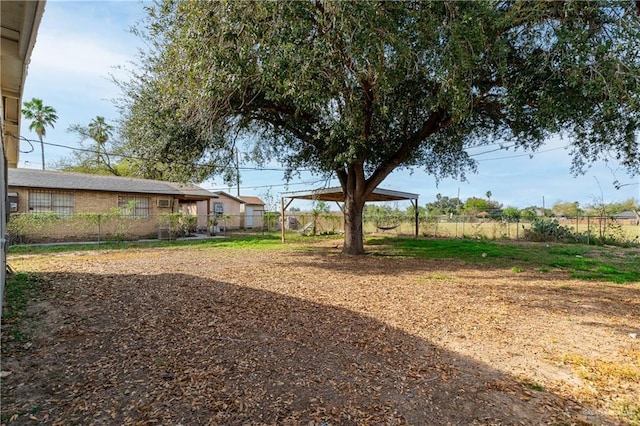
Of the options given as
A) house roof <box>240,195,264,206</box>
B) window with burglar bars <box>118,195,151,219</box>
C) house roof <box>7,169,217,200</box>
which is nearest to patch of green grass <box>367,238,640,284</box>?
house roof <box>7,169,217,200</box>

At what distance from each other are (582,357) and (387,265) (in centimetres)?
570

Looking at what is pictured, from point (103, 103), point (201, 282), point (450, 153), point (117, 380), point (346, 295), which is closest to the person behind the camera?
point (117, 380)

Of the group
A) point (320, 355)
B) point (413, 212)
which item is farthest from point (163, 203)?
point (320, 355)

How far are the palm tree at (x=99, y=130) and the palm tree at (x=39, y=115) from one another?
2168 mm

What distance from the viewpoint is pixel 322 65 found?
5246mm

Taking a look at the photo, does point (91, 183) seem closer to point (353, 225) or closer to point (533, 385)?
Answer: point (353, 225)

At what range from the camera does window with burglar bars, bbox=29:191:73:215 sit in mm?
13617

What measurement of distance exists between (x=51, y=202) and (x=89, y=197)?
1.35m

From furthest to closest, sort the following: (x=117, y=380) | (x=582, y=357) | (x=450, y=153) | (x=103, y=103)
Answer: (x=450, y=153) < (x=103, y=103) < (x=582, y=357) < (x=117, y=380)

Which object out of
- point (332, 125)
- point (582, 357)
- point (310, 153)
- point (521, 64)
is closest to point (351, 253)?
point (310, 153)

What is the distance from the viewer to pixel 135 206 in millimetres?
16250

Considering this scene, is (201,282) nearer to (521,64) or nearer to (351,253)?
(351,253)

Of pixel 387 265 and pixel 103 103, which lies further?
pixel 103 103

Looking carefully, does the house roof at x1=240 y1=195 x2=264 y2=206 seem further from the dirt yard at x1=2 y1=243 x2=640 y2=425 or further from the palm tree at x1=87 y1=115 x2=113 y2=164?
the dirt yard at x1=2 y1=243 x2=640 y2=425
